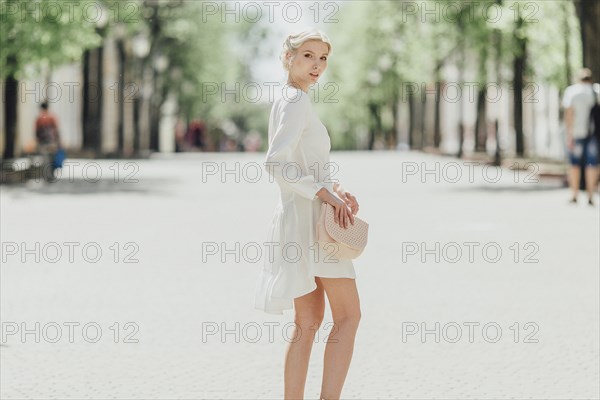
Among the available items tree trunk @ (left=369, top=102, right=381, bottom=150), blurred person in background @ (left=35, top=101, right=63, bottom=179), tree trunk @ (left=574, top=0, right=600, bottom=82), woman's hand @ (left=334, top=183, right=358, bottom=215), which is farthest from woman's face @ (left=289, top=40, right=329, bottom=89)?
tree trunk @ (left=369, top=102, right=381, bottom=150)

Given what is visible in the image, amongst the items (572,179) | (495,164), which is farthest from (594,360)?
(495,164)

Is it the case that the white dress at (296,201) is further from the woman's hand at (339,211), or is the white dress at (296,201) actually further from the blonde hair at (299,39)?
the blonde hair at (299,39)

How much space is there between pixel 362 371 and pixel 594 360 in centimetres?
132

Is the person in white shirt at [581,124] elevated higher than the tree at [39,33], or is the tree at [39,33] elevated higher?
the tree at [39,33]

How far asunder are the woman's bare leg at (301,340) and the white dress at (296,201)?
0.11 m

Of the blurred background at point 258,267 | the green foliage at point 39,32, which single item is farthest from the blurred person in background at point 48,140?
the green foliage at point 39,32

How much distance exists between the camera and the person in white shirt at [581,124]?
17984 millimetres

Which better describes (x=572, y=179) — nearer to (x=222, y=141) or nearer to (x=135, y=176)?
(x=135, y=176)

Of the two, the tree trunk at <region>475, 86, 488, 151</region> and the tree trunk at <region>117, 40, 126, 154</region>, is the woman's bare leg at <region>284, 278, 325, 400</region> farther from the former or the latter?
the tree trunk at <region>117, 40, 126, 154</region>

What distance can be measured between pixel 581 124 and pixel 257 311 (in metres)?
10.7

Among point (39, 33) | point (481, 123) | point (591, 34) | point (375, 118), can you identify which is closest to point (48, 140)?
point (39, 33)

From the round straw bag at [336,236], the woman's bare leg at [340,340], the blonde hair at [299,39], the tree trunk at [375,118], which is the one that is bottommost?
the tree trunk at [375,118]

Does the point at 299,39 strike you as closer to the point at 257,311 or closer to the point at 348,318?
the point at 348,318

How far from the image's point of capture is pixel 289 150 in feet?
15.0
